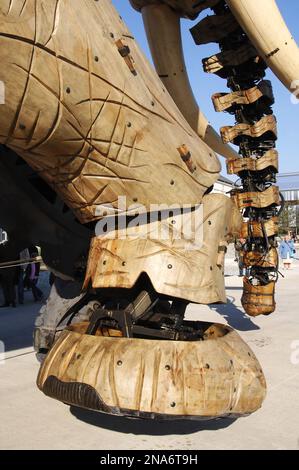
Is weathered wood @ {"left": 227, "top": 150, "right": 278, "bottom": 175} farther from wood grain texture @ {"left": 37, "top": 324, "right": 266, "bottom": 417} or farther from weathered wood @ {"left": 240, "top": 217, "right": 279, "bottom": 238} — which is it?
wood grain texture @ {"left": 37, "top": 324, "right": 266, "bottom": 417}

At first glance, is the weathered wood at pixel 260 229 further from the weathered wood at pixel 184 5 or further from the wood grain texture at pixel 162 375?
the wood grain texture at pixel 162 375

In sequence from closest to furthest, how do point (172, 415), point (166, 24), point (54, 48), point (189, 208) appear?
point (54, 48) < point (172, 415) < point (189, 208) < point (166, 24)

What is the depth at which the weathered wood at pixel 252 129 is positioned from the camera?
16.1 feet

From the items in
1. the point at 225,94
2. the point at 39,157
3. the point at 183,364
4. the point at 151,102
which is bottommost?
the point at 183,364

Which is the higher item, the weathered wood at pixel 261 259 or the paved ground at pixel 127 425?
the weathered wood at pixel 261 259

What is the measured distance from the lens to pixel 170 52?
4.75m

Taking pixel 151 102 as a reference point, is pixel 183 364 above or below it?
below

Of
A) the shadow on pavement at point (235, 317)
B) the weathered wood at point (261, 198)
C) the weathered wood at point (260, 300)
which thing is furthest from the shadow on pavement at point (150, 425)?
the shadow on pavement at point (235, 317)

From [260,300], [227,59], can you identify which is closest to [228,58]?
[227,59]

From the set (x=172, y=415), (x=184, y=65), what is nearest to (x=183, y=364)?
(x=172, y=415)

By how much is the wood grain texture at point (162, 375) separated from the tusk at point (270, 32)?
6.62 ft
